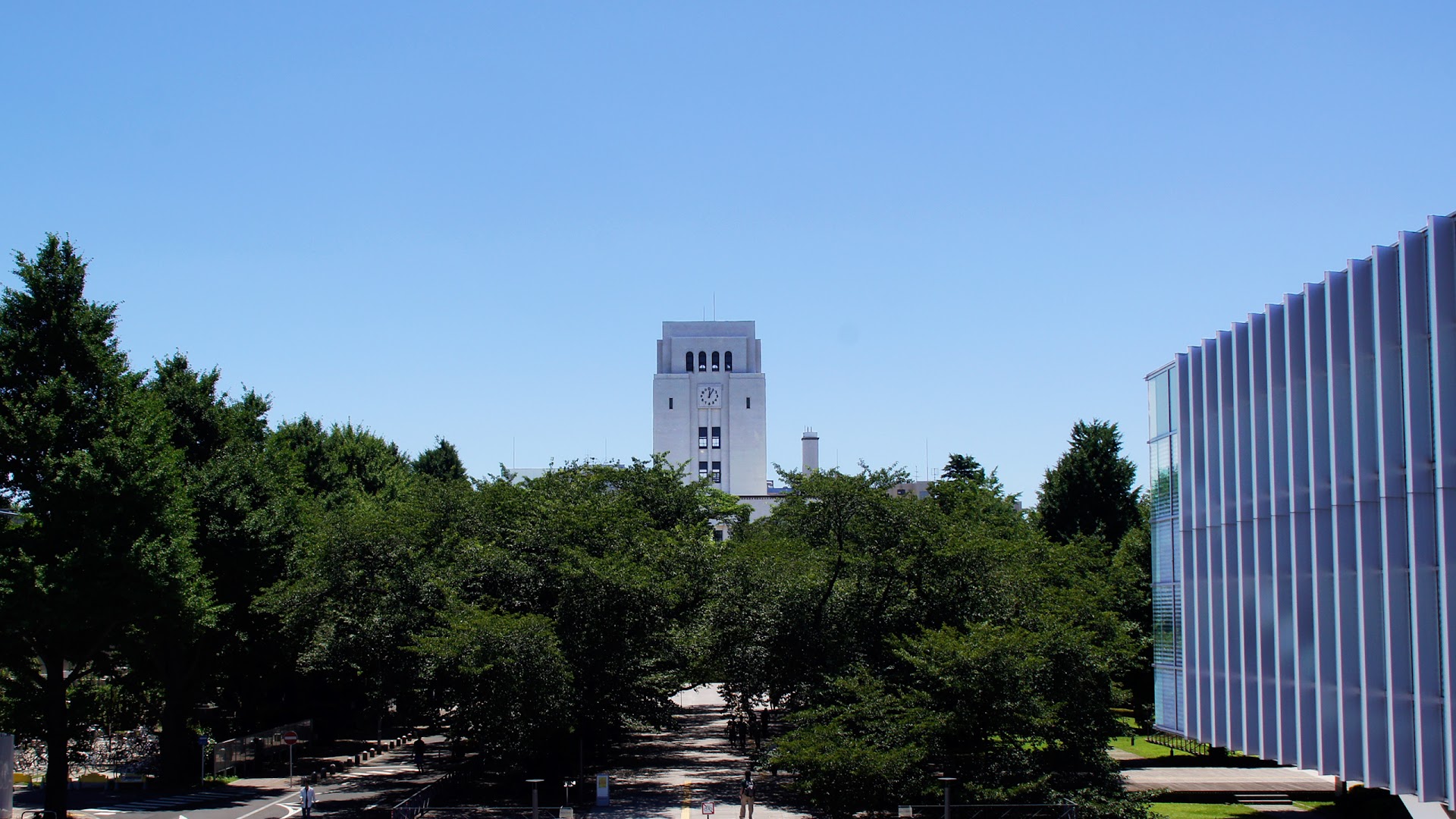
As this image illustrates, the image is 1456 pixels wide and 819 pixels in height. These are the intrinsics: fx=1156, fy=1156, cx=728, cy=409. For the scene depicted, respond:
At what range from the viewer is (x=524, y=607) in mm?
35188

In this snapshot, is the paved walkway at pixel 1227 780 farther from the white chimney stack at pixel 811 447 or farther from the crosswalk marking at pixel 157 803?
the white chimney stack at pixel 811 447

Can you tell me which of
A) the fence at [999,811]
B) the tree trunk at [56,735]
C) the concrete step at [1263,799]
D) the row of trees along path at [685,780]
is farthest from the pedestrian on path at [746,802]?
the tree trunk at [56,735]

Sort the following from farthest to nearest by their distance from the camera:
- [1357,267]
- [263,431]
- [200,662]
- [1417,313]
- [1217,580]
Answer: [263,431], [200,662], [1217,580], [1357,267], [1417,313]

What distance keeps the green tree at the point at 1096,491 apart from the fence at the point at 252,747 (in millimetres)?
35820

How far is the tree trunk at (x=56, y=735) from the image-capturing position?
31.2 metres

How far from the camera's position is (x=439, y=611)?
33.1 meters

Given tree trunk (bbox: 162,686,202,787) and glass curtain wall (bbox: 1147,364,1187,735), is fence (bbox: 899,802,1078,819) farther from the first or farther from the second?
tree trunk (bbox: 162,686,202,787)

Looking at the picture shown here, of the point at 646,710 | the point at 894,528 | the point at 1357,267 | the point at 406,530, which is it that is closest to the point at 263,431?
the point at 406,530

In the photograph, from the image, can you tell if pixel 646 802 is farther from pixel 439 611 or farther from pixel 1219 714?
pixel 1219 714

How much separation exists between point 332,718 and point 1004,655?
109 feet

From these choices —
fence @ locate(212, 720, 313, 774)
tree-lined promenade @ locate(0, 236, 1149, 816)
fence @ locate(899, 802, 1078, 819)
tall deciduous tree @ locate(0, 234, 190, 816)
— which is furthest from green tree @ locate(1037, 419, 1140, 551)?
tall deciduous tree @ locate(0, 234, 190, 816)

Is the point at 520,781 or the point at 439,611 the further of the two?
the point at 520,781

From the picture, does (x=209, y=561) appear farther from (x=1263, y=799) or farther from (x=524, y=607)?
(x=1263, y=799)

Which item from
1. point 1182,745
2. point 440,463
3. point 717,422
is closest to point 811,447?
point 717,422
